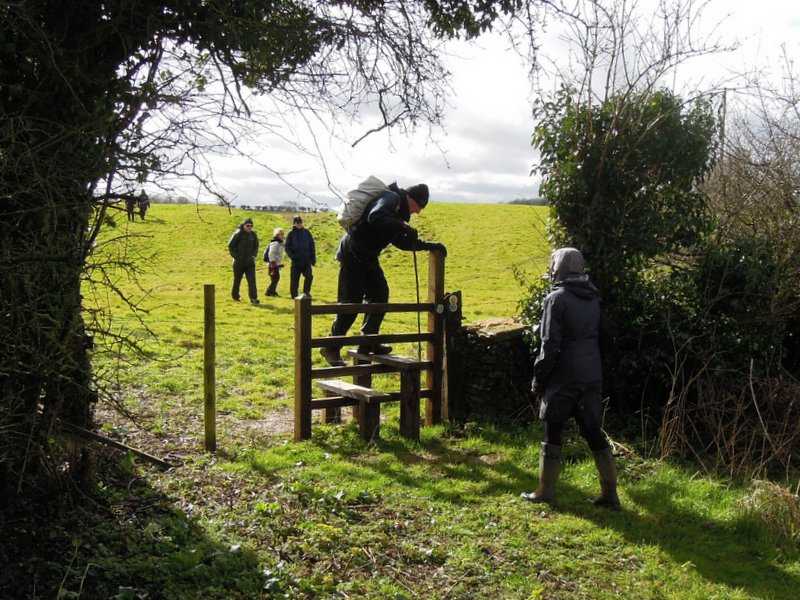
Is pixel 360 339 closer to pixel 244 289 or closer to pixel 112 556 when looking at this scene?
pixel 112 556

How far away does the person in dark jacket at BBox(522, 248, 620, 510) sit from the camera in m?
5.66

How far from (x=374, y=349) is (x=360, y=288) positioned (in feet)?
2.30

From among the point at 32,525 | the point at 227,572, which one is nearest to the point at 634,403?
the point at 227,572

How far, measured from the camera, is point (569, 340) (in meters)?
5.69

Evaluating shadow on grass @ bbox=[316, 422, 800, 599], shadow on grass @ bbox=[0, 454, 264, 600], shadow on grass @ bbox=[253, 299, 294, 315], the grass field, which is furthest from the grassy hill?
shadow on grass @ bbox=[316, 422, 800, 599]

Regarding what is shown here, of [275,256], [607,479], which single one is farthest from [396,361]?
[275,256]

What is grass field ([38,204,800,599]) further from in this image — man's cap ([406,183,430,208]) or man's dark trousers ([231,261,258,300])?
man's dark trousers ([231,261,258,300])

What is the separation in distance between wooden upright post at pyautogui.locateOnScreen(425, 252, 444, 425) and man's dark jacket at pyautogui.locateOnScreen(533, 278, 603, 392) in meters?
2.46

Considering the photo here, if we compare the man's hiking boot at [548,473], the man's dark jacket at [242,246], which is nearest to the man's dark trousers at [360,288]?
the man's hiking boot at [548,473]

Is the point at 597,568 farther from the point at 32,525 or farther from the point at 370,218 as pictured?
the point at 370,218

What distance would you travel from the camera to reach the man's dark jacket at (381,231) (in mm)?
7465

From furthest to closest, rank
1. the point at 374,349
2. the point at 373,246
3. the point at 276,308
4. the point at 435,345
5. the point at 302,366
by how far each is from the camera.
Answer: the point at 276,308 < the point at 374,349 < the point at 435,345 < the point at 373,246 < the point at 302,366

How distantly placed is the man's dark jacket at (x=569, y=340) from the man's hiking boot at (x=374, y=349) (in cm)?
281

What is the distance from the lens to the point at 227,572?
4.43 metres
